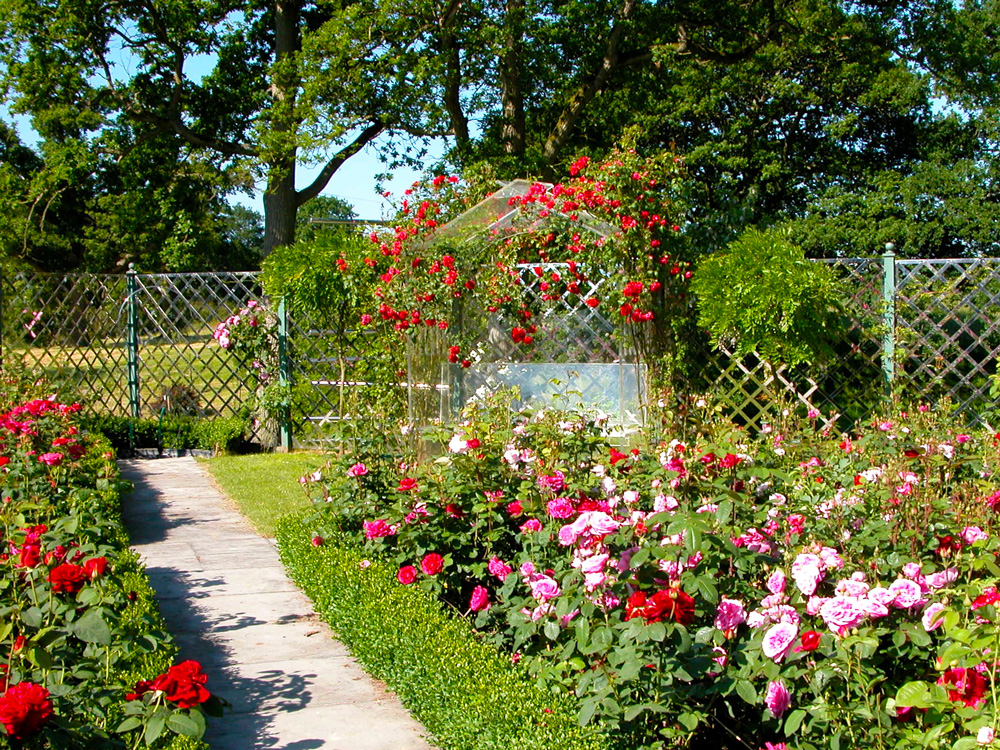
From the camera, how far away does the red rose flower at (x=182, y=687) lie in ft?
6.18

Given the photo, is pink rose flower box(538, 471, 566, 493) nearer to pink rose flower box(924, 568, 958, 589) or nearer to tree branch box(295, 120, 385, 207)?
pink rose flower box(924, 568, 958, 589)

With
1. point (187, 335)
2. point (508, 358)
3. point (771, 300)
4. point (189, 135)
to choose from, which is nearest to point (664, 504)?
point (771, 300)

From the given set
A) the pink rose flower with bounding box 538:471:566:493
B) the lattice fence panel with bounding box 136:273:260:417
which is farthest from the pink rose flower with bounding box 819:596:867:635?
the lattice fence panel with bounding box 136:273:260:417

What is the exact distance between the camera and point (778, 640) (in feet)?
7.16

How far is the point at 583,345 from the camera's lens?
7.82 m

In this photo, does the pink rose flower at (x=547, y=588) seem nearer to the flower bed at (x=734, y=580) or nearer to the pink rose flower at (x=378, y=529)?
the flower bed at (x=734, y=580)

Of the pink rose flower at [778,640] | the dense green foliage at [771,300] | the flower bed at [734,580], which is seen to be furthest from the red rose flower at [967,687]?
the dense green foliage at [771,300]

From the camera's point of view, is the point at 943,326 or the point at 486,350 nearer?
the point at 943,326

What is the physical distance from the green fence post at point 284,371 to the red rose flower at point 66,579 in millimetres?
6223

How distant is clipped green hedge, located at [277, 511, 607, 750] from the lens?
7.80ft

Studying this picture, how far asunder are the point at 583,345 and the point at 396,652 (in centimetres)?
501

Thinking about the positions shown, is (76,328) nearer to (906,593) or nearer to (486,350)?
(486,350)

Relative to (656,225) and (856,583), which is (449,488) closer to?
(856,583)

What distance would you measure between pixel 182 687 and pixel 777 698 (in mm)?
1306
